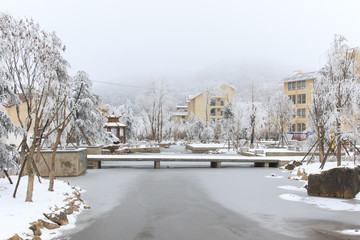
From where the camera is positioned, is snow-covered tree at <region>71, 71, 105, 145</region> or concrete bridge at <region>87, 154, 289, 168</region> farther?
snow-covered tree at <region>71, 71, 105, 145</region>

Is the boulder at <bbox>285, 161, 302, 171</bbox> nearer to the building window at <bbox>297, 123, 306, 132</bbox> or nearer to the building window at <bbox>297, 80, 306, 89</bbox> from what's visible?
the building window at <bbox>297, 123, 306, 132</bbox>

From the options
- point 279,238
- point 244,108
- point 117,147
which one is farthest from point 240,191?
point 244,108

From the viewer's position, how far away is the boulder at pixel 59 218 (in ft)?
23.9

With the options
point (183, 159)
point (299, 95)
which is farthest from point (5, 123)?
point (299, 95)

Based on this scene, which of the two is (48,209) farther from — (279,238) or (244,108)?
(244,108)

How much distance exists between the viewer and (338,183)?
10.7 meters

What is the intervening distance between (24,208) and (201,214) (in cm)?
407

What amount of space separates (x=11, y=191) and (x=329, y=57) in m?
13.6

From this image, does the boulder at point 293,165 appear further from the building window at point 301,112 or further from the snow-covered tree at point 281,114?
the building window at point 301,112

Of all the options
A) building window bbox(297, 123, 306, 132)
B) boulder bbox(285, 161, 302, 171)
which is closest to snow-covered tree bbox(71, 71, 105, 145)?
boulder bbox(285, 161, 302, 171)

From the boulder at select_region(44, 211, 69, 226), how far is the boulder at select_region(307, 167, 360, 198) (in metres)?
7.60

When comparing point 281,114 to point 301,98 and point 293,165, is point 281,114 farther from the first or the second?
point 293,165

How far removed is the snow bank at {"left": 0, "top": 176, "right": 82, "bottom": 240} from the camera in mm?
6180

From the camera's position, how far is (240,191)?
12359 millimetres
